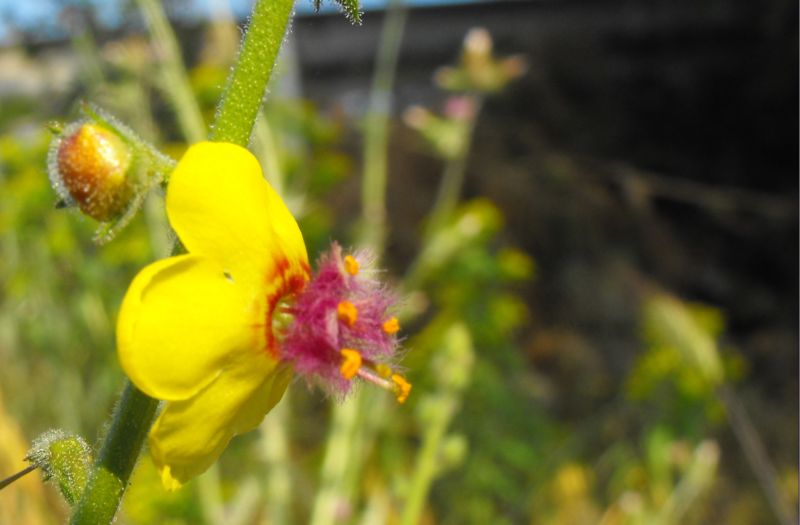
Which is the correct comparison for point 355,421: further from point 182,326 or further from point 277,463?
point 182,326

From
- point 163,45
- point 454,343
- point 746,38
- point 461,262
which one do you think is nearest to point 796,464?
point 461,262

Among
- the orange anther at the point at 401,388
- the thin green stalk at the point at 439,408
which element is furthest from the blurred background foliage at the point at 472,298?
the orange anther at the point at 401,388

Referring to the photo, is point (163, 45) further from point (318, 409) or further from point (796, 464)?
point (796, 464)

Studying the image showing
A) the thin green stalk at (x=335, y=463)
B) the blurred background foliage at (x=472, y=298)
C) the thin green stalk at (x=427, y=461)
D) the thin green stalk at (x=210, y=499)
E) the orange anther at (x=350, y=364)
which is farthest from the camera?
the blurred background foliage at (x=472, y=298)

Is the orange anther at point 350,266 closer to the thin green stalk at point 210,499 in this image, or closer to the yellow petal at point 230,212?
the yellow petal at point 230,212

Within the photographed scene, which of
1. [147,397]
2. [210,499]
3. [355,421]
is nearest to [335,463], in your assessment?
[355,421]

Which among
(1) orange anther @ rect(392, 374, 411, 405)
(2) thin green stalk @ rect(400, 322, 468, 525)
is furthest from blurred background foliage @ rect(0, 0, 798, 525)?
(1) orange anther @ rect(392, 374, 411, 405)

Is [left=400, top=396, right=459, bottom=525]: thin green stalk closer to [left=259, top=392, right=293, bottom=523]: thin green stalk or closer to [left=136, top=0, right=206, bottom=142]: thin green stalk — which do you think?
[left=259, top=392, right=293, bottom=523]: thin green stalk

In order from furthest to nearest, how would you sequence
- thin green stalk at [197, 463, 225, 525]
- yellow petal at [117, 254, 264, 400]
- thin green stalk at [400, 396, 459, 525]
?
thin green stalk at [197, 463, 225, 525]
thin green stalk at [400, 396, 459, 525]
yellow petal at [117, 254, 264, 400]

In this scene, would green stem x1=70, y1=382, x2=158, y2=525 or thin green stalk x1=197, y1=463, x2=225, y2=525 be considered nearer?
green stem x1=70, y1=382, x2=158, y2=525
